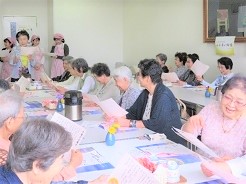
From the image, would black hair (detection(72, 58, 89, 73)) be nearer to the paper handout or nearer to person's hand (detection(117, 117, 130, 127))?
the paper handout

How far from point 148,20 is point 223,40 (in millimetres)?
2285

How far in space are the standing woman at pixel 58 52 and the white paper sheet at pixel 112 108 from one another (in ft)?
16.2

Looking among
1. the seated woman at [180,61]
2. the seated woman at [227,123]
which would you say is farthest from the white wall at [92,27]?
the seated woman at [227,123]

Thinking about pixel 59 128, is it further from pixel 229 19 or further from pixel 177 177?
pixel 229 19

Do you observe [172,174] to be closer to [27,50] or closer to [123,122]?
[123,122]

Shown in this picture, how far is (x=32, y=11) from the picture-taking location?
8172 mm

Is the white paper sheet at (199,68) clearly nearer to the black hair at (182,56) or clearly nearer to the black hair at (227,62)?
the black hair at (227,62)

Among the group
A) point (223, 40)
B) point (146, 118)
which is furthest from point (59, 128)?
point (223, 40)

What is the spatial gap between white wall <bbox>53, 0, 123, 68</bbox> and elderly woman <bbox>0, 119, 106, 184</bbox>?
22.7ft

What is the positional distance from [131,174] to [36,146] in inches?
19.3

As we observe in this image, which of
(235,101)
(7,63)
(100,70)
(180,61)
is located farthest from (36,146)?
(7,63)

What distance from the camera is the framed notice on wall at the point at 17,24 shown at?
8133 millimetres

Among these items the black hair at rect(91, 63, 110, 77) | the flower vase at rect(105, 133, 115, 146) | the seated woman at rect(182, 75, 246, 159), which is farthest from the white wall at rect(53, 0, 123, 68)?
the seated woman at rect(182, 75, 246, 159)

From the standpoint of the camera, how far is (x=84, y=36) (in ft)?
26.4
